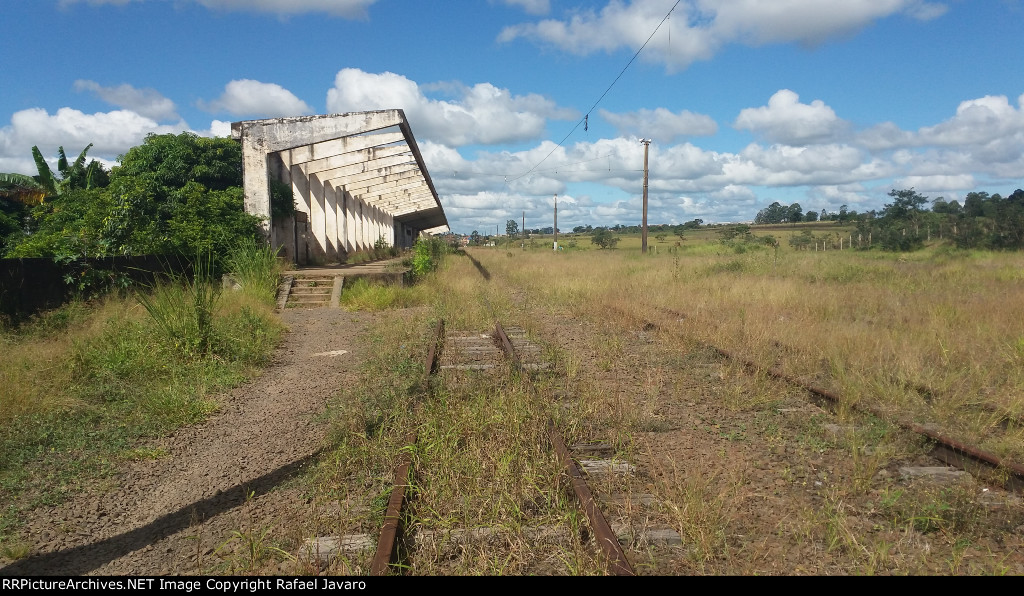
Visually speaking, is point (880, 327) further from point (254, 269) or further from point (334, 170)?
point (334, 170)

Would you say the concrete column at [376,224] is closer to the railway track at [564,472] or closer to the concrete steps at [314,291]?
the concrete steps at [314,291]

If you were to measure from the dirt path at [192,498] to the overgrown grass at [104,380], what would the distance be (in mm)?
262

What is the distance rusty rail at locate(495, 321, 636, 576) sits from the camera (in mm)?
2934

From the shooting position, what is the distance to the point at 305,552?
327 centimetres

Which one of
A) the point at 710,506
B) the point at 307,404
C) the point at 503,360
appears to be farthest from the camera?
the point at 503,360

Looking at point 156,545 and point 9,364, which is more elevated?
point 9,364

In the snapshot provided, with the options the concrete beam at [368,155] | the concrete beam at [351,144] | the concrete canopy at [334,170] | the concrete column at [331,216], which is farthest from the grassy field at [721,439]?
the concrete column at [331,216]

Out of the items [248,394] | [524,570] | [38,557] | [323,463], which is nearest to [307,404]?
[248,394]

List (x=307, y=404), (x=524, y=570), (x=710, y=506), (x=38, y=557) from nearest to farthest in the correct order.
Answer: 1. (x=524, y=570)
2. (x=38, y=557)
3. (x=710, y=506)
4. (x=307, y=404)

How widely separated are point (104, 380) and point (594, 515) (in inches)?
242

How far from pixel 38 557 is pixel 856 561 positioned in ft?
13.9

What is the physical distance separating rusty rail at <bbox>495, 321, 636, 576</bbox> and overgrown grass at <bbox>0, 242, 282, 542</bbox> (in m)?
3.25

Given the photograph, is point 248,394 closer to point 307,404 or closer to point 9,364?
point 307,404

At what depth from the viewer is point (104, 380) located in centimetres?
708
